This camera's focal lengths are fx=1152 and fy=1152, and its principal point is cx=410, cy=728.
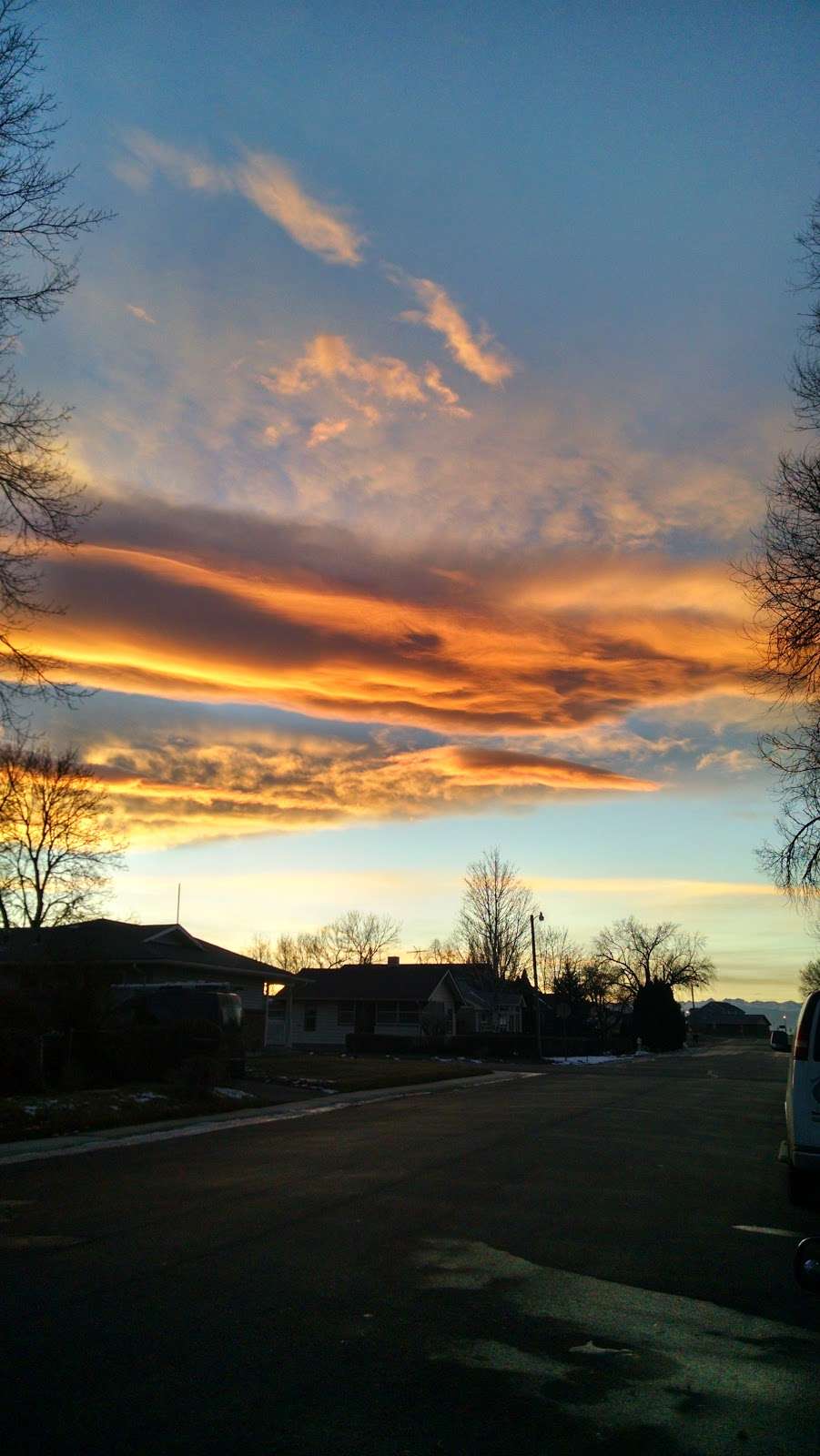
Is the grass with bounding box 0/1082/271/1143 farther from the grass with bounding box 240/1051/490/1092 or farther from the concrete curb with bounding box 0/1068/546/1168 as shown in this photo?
the grass with bounding box 240/1051/490/1092

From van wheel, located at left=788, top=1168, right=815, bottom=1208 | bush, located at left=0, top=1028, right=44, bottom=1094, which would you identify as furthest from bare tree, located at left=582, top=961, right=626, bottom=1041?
van wheel, located at left=788, top=1168, right=815, bottom=1208

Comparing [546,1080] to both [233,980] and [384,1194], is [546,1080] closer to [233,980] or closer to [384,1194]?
[233,980]

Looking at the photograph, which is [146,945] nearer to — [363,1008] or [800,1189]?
[363,1008]

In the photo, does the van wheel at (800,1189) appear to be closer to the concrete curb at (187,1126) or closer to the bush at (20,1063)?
the concrete curb at (187,1126)

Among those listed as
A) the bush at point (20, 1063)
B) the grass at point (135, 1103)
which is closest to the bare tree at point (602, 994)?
the grass at point (135, 1103)

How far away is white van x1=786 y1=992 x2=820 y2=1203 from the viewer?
1092 centimetres

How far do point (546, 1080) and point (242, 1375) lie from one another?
29.2 meters

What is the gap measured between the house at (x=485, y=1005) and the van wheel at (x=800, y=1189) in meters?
68.7

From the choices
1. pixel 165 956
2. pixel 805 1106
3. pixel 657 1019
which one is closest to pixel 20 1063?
pixel 805 1106

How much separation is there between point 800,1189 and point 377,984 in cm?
6280

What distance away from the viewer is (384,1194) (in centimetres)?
1084

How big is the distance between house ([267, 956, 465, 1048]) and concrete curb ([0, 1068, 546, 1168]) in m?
43.7

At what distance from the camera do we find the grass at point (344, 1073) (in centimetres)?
2822

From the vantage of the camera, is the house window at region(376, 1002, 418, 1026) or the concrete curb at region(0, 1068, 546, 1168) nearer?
the concrete curb at region(0, 1068, 546, 1168)
